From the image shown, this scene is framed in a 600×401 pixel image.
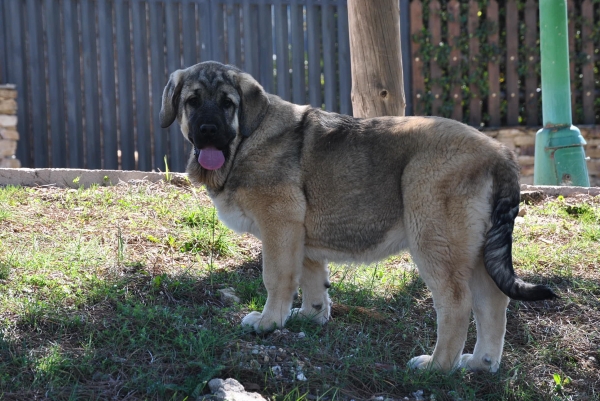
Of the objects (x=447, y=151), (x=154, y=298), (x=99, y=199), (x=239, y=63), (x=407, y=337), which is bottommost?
(x=407, y=337)

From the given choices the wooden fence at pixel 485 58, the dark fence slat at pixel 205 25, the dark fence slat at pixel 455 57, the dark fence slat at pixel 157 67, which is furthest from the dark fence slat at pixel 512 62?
the dark fence slat at pixel 157 67

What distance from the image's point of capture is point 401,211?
4.29 m

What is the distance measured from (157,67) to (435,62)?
4.05 m

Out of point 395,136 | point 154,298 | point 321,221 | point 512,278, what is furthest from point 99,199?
point 512,278

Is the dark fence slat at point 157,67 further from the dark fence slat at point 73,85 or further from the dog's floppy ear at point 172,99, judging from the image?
the dog's floppy ear at point 172,99

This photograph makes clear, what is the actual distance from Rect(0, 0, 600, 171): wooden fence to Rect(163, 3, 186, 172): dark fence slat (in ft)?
0.05

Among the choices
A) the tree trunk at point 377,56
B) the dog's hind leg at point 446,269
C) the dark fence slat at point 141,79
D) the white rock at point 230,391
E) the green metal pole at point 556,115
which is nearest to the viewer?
the white rock at point 230,391

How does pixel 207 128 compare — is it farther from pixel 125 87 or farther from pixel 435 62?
pixel 435 62

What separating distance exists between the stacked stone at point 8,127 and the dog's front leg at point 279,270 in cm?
624

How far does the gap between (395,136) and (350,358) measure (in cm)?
136

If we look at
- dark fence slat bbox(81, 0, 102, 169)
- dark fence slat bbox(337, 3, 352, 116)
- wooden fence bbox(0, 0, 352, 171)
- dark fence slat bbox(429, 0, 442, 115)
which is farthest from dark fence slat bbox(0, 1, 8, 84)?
dark fence slat bbox(429, 0, 442, 115)

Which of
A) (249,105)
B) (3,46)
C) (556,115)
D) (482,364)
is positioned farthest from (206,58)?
(482,364)

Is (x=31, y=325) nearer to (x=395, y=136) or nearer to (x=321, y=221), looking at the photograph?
(x=321, y=221)

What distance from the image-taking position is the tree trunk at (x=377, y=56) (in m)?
6.36
